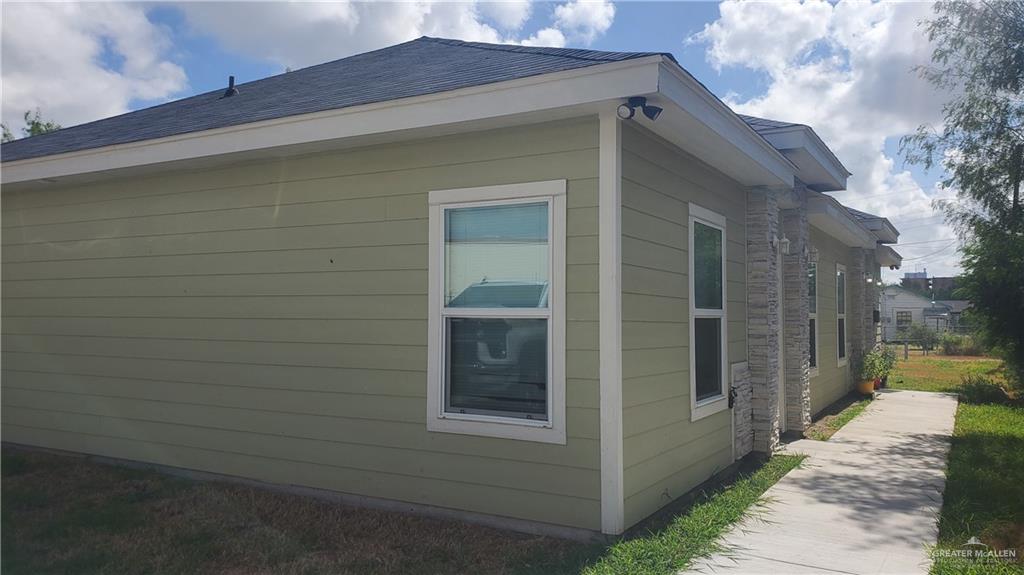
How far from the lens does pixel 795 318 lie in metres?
7.85

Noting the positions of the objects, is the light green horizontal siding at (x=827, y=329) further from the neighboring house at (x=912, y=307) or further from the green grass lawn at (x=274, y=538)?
the neighboring house at (x=912, y=307)

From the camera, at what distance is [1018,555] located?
391 cm

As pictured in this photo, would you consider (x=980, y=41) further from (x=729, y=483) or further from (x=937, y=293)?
(x=937, y=293)

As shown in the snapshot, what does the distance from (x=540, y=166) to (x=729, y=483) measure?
3169 mm

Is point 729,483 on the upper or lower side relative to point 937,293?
lower

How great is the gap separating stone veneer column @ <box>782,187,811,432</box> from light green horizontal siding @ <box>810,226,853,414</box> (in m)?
1.51

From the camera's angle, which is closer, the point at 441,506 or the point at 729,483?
the point at 441,506

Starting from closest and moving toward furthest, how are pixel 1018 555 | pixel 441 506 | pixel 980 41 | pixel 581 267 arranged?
1. pixel 1018 555
2. pixel 581 267
3. pixel 441 506
4. pixel 980 41

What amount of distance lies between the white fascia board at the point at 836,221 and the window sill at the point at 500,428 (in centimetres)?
540

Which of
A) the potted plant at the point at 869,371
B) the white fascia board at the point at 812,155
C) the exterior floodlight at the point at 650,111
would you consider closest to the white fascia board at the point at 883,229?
the potted plant at the point at 869,371

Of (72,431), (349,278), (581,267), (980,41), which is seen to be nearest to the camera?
(581,267)

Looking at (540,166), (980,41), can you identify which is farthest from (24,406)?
(980,41)

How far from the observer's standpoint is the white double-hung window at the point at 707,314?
536 centimetres

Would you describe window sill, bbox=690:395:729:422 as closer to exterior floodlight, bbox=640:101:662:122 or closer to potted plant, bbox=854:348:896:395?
exterior floodlight, bbox=640:101:662:122
